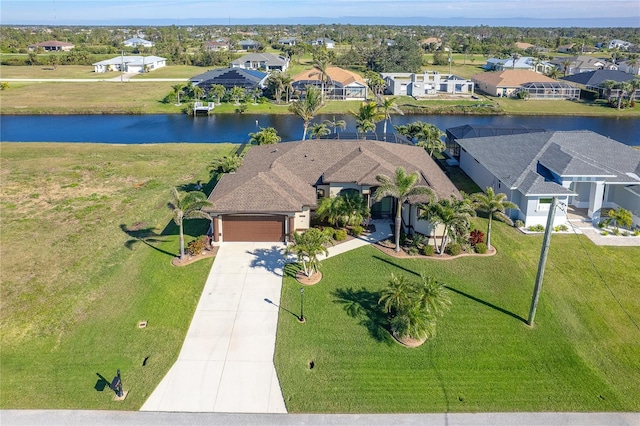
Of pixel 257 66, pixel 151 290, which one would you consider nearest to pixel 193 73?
pixel 257 66

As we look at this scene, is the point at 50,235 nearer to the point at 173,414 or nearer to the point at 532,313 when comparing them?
the point at 173,414

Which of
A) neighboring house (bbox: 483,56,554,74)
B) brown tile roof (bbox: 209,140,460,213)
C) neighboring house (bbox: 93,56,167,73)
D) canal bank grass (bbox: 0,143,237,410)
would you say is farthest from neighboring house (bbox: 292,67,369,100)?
neighboring house (bbox: 93,56,167,73)

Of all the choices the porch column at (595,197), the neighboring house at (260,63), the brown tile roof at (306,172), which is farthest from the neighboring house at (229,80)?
the porch column at (595,197)

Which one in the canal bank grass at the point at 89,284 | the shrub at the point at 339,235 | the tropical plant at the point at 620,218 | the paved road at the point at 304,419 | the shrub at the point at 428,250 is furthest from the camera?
the tropical plant at the point at 620,218

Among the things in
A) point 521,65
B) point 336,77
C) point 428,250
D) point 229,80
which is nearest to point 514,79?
point 521,65

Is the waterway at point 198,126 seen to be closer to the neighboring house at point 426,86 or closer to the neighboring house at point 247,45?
the neighboring house at point 426,86

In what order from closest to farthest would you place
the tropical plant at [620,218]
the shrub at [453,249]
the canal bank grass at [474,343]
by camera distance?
the canal bank grass at [474,343] → the shrub at [453,249] → the tropical plant at [620,218]
